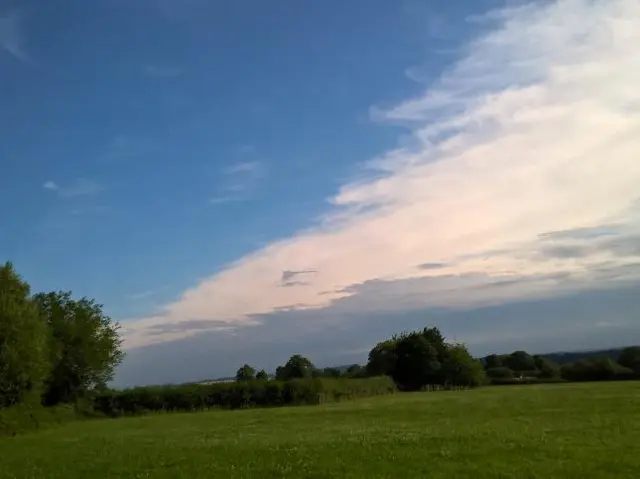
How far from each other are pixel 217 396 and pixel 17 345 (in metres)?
29.8

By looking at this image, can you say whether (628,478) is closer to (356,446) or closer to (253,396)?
(356,446)

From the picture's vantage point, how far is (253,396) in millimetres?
85938

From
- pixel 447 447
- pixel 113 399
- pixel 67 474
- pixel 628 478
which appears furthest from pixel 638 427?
pixel 113 399

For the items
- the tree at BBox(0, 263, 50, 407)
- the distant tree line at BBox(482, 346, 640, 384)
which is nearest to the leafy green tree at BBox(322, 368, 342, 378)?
the distant tree line at BBox(482, 346, 640, 384)

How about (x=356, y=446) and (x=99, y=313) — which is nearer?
(x=356, y=446)

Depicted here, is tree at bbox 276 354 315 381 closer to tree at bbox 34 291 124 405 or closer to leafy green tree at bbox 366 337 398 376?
leafy green tree at bbox 366 337 398 376

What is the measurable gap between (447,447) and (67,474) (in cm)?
1409

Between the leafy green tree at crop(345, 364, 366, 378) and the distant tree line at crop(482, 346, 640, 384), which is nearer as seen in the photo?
the distant tree line at crop(482, 346, 640, 384)

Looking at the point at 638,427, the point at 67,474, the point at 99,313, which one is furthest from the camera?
the point at 99,313

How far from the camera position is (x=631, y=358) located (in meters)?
113

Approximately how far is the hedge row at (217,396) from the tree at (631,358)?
51.9 meters

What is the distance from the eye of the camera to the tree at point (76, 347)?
282ft

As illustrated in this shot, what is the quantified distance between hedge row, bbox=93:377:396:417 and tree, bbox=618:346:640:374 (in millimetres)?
51892

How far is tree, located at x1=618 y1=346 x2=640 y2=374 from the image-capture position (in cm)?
11032
